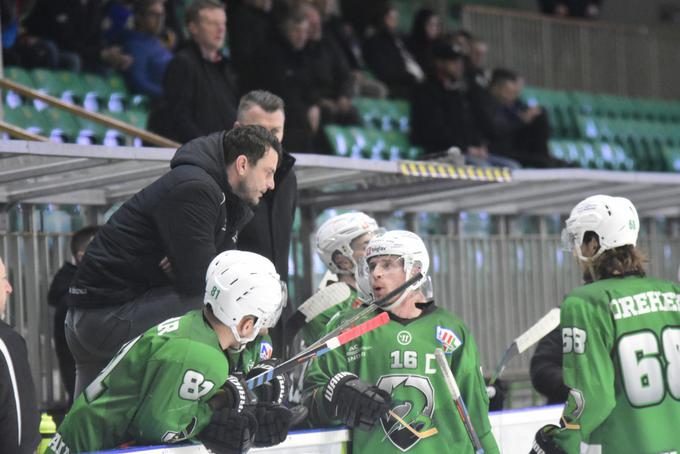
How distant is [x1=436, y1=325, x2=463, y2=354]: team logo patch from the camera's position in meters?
5.04

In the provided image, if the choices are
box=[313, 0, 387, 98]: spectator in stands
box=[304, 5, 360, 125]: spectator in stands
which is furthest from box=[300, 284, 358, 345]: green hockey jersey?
box=[313, 0, 387, 98]: spectator in stands

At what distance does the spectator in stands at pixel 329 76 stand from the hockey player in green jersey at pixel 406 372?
16.8ft

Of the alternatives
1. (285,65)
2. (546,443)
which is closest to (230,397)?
(546,443)

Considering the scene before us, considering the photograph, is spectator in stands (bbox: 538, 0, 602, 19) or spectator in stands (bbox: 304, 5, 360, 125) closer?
spectator in stands (bbox: 304, 5, 360, 125)

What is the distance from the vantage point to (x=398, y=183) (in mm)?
8211

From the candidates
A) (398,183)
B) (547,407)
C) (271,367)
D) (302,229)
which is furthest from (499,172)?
(271,367)

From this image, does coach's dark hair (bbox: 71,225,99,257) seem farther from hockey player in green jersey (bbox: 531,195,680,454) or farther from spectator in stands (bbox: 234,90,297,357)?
hockey player in green jersey (bbox: 531,195,680,454)

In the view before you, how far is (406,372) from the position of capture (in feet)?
16.4

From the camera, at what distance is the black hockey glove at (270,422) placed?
14.3 feet

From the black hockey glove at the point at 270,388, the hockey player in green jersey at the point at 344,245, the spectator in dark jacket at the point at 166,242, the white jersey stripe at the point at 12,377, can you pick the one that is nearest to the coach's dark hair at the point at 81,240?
the hockey player in green jersey at the point at 344,245

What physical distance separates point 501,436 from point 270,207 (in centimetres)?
137

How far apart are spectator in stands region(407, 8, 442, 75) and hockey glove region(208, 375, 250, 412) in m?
8.00

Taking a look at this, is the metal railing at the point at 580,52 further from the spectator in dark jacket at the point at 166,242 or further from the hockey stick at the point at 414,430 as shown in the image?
the hockey stick at the point at 414,430

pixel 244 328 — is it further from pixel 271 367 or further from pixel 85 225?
pixel 85 225
